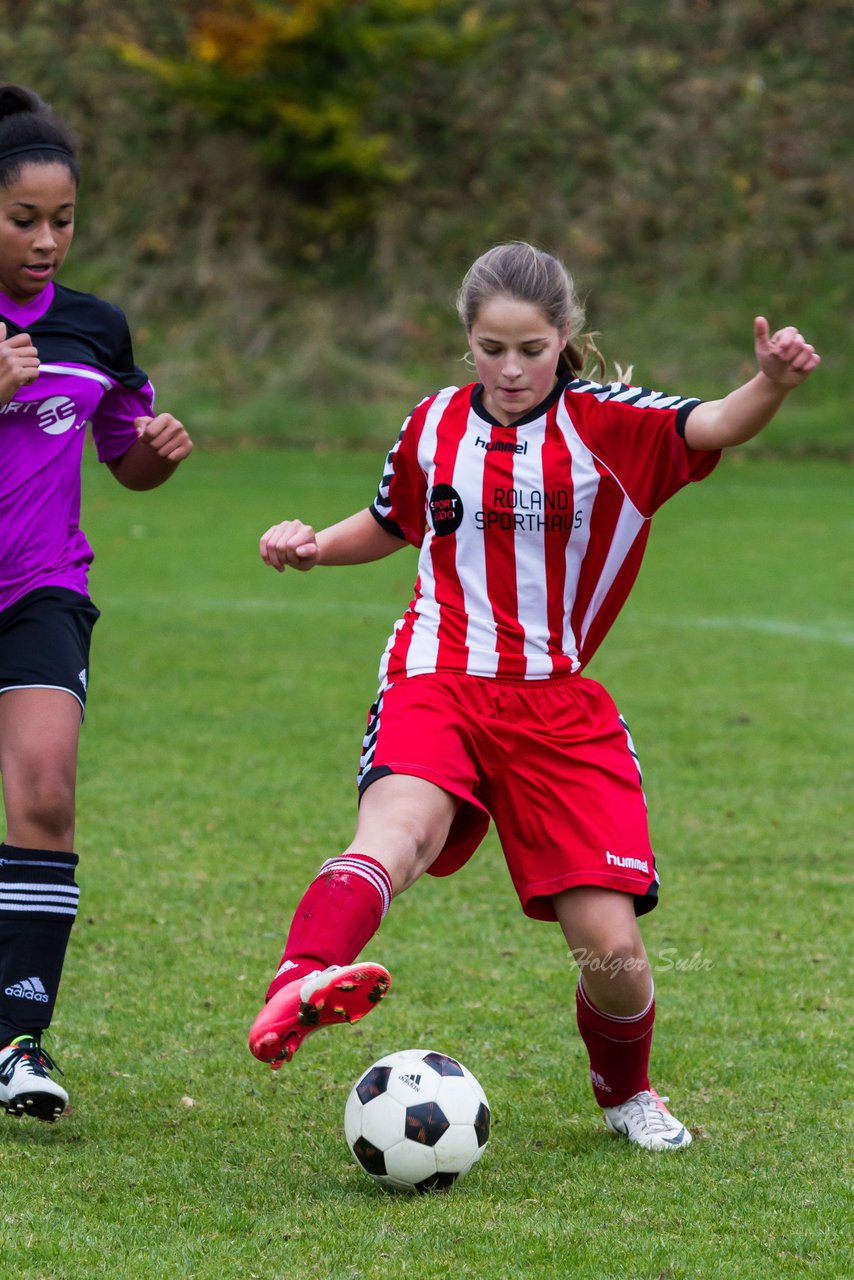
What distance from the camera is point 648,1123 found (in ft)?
11.8

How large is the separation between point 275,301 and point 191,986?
20808 mm

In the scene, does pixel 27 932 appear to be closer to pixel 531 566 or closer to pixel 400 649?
pixel 400 649

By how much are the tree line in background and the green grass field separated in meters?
14.9

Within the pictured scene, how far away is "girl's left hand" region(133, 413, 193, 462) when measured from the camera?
13.3ft

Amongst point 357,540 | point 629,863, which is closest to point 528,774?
point 629,863

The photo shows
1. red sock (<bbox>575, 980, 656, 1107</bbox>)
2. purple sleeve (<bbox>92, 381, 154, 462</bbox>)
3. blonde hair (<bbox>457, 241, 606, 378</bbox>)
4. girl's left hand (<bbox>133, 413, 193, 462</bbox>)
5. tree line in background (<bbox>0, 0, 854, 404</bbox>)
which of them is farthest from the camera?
tree line in background (<bbox>0, 0, 854, 404</bbox>)

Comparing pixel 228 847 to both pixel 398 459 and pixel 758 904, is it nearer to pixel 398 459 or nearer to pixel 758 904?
pixel 758 904

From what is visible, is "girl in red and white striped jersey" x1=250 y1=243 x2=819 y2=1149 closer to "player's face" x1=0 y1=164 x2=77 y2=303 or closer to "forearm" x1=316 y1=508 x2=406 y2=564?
"forearm" x1=316 y1=508 x2=406 y2=564

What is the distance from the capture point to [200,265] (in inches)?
977

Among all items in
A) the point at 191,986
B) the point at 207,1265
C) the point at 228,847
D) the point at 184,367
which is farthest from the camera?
the point at 184,367

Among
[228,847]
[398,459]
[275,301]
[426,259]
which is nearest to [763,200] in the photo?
[426,259]

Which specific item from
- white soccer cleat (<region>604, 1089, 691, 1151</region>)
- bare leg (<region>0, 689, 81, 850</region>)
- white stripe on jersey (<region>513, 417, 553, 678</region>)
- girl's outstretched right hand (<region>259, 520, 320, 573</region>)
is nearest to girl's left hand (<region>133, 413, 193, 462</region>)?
girl's outstretched right hand (<region>259, 520, 320, 573</region>)

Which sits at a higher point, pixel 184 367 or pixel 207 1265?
pixel 207 1265

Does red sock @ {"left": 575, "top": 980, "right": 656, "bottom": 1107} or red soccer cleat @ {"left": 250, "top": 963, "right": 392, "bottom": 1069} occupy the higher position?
red soccer cleat @ {"left": 250, "top": 963, "right": 392, "bottom": 1069}
